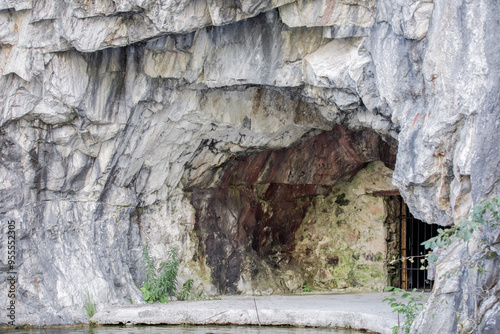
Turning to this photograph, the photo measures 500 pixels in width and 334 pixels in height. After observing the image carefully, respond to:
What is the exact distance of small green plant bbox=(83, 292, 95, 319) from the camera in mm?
8430

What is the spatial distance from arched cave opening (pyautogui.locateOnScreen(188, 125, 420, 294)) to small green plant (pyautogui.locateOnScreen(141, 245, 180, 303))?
109 centimetres

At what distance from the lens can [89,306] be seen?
8.54 meters

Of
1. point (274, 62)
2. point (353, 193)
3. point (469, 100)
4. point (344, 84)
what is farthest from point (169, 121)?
point (469, 100)

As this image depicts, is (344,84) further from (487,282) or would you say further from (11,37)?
(11,37)

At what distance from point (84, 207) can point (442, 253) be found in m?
5.41

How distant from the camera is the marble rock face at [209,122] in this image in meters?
6.05

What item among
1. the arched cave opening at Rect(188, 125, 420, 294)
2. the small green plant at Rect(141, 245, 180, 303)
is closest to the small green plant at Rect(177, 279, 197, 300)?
the small green plant at Rect(141, 245, 180, 303)

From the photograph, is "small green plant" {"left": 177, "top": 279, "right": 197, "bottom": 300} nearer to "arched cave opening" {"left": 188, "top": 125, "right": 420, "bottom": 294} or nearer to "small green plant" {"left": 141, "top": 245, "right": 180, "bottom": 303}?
"small green plant" {"left": 141, "top": 245, "right": 180, "bottom": 303}

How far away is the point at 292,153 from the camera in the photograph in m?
11.0

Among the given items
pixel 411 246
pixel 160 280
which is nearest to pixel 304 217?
pixel 411 246

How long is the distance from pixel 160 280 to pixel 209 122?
252cm

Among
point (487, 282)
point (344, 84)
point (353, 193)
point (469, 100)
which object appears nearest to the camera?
point (487, 282)

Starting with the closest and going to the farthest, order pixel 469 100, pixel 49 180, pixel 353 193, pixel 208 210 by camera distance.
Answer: pixel 469 100 < pixel 49 180 < pixel 208 210 < pixel 353 193

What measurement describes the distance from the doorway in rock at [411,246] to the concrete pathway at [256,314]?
288 cm
